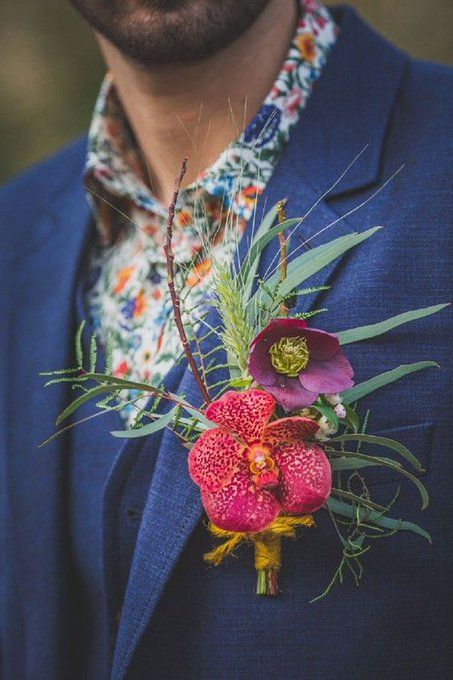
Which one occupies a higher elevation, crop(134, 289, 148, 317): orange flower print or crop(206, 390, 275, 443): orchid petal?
crop(134, 289, 148, 317): orange flower print

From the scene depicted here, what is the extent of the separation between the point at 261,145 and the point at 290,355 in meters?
0.60

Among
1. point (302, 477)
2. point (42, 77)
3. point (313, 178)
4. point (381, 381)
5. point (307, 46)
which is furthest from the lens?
point (42, 77)

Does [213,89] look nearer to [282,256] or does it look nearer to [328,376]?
[282,256]

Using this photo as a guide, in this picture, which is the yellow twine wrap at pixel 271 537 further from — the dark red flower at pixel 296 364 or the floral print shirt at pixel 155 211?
the floral print shirt at pixel 155 211

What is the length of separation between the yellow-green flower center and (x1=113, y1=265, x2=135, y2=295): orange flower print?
77 centimetres

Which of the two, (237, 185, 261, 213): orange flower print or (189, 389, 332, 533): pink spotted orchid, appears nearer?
(189, 389, 332, 533): pink spotted orchid

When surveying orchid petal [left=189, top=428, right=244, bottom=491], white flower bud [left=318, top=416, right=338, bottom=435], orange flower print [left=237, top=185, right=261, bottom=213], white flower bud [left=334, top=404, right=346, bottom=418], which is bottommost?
orchid petal [left=189, top=428, right=244, bottom=491]

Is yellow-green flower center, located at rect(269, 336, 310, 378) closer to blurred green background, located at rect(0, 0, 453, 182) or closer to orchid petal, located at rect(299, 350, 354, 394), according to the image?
orchid petal, located at rect(299, 350, 354, 394)

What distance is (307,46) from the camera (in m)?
1.38

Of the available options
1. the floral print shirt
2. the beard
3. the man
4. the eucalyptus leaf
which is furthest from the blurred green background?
the eucalyptus leaf

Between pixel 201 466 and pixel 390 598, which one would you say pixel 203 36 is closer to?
pixel 201 466

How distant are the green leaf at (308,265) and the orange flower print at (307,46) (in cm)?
60

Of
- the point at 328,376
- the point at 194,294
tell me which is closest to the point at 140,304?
the point at 194,294

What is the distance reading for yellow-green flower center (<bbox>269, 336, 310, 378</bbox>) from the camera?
2.61 ft
